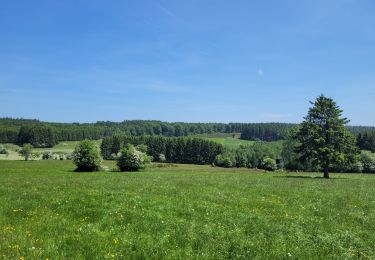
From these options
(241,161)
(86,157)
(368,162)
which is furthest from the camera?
(241,161)

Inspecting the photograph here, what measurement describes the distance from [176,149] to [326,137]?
391 ft

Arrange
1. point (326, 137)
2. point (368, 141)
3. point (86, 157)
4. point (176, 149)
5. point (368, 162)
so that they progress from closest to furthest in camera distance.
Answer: point (326, 137), point (86, 157), point (368, 162), point (368, 141), point (176, 149)

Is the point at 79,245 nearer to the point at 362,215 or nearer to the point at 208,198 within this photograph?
the point at 208,198

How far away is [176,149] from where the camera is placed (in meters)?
173

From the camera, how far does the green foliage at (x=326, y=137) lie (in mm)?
55031

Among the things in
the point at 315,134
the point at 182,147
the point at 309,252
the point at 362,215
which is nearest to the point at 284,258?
the point at 309,252

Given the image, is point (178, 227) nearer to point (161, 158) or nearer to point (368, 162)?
point (368, 162)

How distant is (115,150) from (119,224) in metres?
164

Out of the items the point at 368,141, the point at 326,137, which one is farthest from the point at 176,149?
the point at 326,137

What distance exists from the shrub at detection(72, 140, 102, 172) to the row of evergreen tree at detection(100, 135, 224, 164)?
91.4 metres

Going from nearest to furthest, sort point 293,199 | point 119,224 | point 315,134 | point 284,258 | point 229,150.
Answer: point 284,258 → point 119,224 → point 293,199 → point 315,134 → point 229,150

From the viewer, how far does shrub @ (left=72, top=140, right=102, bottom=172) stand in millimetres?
74062

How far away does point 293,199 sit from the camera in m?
20.9

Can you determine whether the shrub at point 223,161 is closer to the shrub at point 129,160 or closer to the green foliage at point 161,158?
the green foliage at point 161,158
